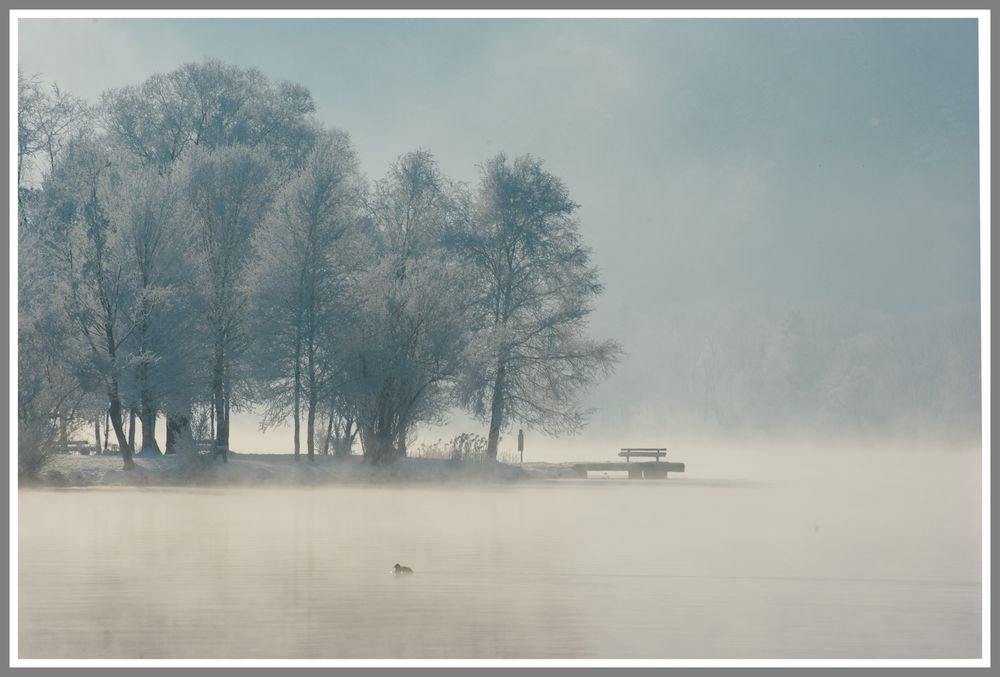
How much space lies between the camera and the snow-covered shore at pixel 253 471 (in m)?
37.0

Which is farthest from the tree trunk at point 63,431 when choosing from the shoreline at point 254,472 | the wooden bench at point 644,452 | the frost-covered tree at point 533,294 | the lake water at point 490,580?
the wooden bench at point 644,452

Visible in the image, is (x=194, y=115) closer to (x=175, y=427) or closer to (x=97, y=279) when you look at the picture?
(x=97, y=279)

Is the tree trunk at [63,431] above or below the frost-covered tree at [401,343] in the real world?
below

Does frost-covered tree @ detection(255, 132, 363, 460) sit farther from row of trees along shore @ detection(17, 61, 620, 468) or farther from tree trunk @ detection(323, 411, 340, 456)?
tree trunk @ detection(323, 411, 340, 456)

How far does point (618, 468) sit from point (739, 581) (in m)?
31.4

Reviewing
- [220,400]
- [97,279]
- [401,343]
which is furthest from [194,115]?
[401,343]

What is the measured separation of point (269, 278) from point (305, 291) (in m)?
1.32

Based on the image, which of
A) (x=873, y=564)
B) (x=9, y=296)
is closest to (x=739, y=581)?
(x=873, y=564)

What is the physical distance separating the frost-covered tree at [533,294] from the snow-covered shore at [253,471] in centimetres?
476

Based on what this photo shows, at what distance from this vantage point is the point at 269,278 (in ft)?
139

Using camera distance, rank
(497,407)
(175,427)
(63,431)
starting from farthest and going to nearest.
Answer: (497,407) < (175,427) < (63,431)

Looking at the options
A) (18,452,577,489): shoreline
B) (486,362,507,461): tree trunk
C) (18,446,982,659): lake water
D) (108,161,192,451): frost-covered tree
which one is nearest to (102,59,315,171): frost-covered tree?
(108,161,192,451): frost-covered tree

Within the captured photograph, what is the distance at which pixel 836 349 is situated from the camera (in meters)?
118

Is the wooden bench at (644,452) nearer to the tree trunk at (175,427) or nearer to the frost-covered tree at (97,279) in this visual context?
the tree trunk at (175,427)
